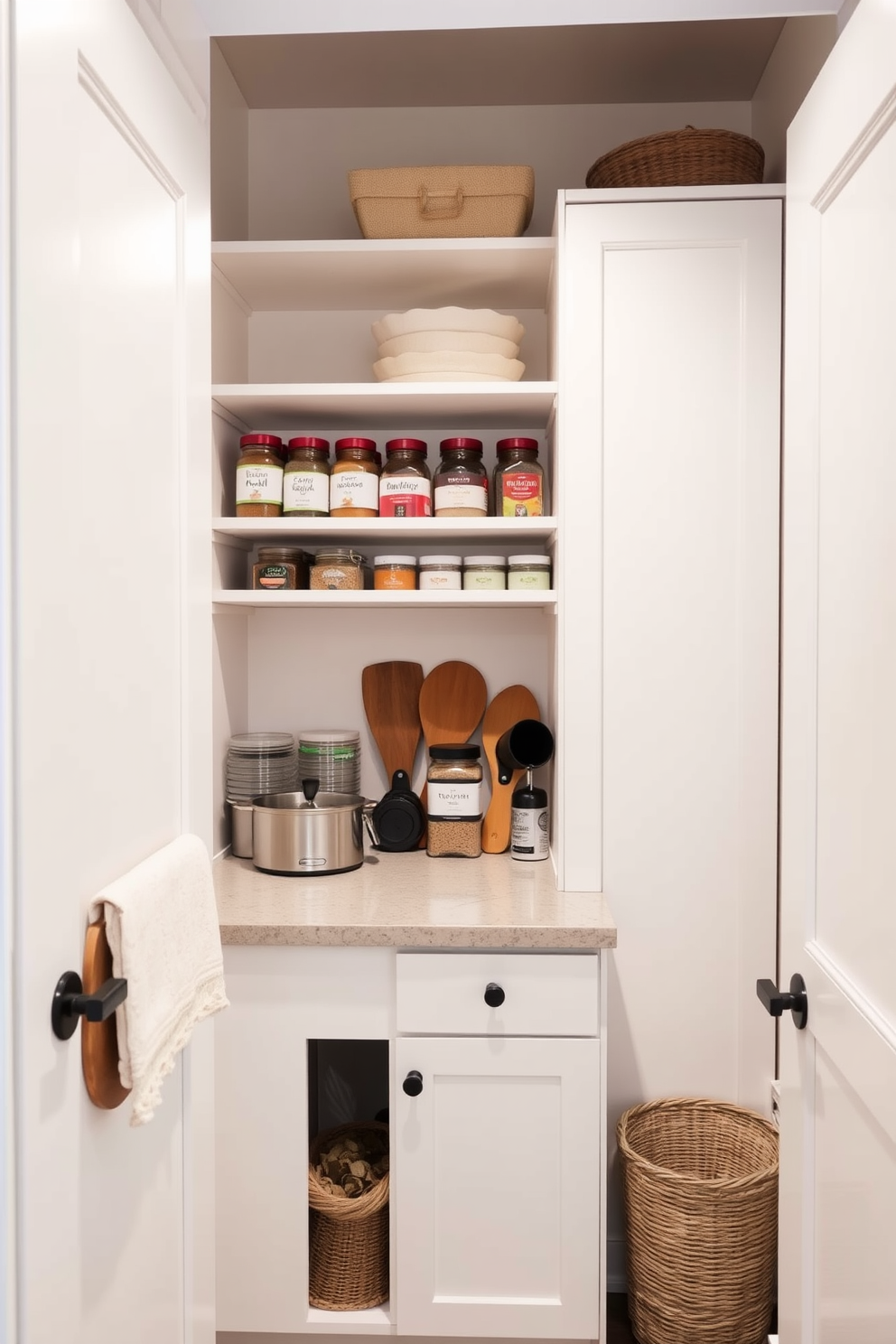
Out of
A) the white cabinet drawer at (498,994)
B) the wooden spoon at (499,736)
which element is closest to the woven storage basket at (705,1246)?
the white cabinet drawer at (498,994)

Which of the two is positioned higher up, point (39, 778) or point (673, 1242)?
point (39, 778)

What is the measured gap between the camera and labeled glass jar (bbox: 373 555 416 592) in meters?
2.11

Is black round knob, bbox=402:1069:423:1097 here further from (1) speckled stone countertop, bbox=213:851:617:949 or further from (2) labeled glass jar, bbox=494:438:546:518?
(2) labeled glass jar, bbox=494:438:546:518

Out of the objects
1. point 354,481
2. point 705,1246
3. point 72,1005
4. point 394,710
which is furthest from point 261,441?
point 705,1246

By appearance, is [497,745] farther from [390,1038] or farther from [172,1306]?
[172,1306]

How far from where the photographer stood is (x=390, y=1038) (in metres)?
1.81

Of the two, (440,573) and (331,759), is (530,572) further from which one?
(331,759)

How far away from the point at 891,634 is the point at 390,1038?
1.23 m

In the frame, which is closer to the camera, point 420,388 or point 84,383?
point 84,383

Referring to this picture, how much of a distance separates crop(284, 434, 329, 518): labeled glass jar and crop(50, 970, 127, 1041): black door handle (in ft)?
4.35

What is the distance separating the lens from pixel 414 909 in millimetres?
1840

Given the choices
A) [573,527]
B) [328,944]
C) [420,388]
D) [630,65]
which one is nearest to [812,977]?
[328,944]

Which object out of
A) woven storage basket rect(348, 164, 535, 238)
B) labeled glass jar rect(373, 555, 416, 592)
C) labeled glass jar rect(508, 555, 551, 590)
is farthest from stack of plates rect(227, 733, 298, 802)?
woven storage basket rect(348, 164, 535, 238)

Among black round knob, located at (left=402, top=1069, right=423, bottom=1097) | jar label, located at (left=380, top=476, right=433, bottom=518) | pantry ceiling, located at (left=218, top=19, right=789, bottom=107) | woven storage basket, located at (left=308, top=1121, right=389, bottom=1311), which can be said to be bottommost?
woven storage basket, located at (left=308, top=1121, right=389, bottom=1311)
